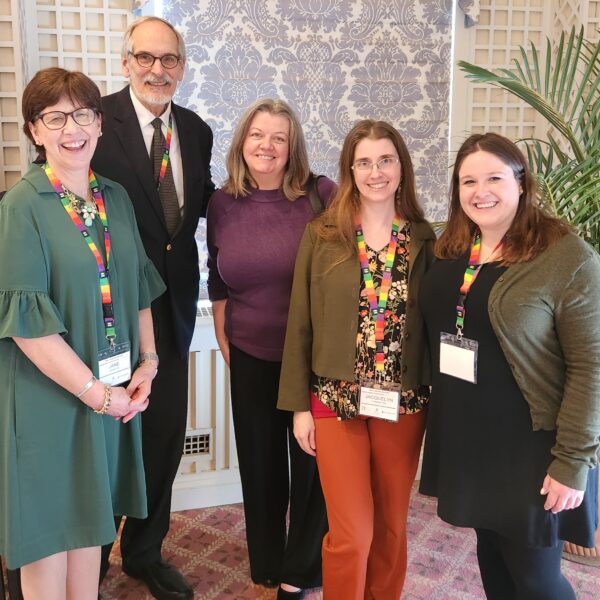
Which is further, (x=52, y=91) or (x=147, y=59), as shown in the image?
(x=147, y=59)

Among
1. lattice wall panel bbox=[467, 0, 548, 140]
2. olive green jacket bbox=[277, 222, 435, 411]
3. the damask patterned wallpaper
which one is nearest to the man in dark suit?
olive green jacket bbox=[277, 222, 435, 411]

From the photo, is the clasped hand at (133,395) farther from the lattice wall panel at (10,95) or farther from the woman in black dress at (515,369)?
the lattice wall panel at (10,95)

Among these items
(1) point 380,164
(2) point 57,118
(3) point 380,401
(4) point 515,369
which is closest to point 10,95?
(2) point 57,118

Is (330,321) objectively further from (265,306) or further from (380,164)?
(380,164)

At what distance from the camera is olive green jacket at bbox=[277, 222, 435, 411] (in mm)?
1771

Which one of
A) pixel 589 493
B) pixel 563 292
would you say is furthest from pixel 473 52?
pixel 589 493

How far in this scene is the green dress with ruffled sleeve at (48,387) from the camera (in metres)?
1.54

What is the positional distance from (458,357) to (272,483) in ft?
3.11

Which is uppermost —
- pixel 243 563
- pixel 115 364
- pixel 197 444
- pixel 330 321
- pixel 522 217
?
pixel 522 217

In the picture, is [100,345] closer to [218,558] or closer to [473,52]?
[218,558]

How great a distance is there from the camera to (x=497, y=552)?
5.87 feet

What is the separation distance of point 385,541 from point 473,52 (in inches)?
93.0

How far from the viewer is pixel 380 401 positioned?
1.76 metres

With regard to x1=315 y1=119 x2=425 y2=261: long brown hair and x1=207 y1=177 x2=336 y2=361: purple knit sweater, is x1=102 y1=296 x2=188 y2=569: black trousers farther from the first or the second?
x1=315 y1=119 x2=425 y2=261: long brown hair
